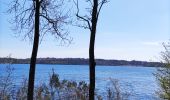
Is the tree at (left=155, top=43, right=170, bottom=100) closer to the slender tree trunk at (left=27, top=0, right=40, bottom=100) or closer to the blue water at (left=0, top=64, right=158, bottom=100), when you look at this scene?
the blue water at (left=0, top=64, right=158, bottom=100)

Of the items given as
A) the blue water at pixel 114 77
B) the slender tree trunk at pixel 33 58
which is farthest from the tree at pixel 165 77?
the slender tree trunk at pixel 33 58

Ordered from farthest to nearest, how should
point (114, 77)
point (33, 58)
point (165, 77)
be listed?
point (114, 77) < point (165, 77) < point (33, 58)

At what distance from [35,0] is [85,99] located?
14.7ft

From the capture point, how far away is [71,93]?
1458cm

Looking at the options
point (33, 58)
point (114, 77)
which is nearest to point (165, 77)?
point (33, 58)

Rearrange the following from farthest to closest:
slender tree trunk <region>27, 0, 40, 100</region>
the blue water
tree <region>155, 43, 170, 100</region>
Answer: the blue water < tree <region>155, 43, 170, 100</region> < slender tree trunk <region>27, 0, 40, 100</region>

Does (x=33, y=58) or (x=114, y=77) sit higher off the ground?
(x=33, y=58)

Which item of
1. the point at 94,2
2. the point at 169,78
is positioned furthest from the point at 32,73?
the point at 169,78

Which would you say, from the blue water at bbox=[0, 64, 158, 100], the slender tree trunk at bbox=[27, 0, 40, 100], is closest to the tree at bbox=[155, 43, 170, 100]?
the blue water at bbox=[0, 64, 158, 100]

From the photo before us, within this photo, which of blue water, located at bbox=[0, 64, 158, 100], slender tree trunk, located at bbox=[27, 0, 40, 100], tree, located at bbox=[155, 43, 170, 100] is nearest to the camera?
slender tree trunk, located at bbox=[27, 0, 40, 100]

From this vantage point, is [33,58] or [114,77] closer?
[33,58]

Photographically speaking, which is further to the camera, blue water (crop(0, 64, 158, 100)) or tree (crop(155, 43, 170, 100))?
blue water (crop(0, 64, 158, 100))

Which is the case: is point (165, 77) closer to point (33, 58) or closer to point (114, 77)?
point (33, 58)

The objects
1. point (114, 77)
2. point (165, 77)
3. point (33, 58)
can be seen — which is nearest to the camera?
point (33, 58)
